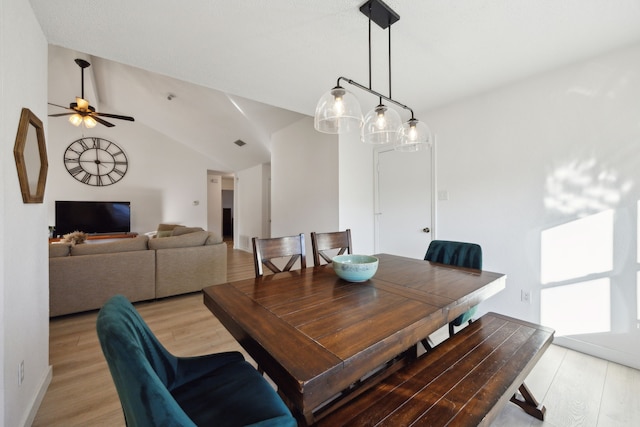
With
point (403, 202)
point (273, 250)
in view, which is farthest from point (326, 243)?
point (403, 202)

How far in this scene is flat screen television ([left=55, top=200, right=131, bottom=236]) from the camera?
17.2 ft

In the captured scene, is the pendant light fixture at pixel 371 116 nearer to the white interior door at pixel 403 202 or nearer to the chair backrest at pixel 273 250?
the chair backrest at pixel 273 250

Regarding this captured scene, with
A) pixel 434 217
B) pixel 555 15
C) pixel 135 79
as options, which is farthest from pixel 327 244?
pixel 135 79

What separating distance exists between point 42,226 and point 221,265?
82.3 inches

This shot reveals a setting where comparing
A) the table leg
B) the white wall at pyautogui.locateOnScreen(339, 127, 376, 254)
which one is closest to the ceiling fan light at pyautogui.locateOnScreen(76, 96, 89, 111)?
the white wall at pyautogui.locateOnScreen(339, 127, 376, 254)

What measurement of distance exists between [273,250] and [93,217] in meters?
5.89

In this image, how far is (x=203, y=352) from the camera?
2057 millimetres

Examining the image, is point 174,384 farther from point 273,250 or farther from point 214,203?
point 214,203

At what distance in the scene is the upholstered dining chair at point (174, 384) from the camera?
1.84 ft

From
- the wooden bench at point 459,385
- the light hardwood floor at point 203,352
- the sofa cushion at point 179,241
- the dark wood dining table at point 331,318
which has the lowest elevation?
the light hardwood floor at point 203,352

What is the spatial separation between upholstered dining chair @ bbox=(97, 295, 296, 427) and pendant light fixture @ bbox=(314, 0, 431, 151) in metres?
1.29

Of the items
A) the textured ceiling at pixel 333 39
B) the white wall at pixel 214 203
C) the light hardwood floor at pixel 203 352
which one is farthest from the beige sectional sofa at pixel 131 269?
the white wall at pixel 214 203

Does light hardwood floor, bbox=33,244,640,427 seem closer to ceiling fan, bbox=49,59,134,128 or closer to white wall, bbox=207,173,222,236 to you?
ceiling fan, bbox=49,59,134,128

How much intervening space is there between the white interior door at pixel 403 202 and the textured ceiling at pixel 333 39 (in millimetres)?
827
